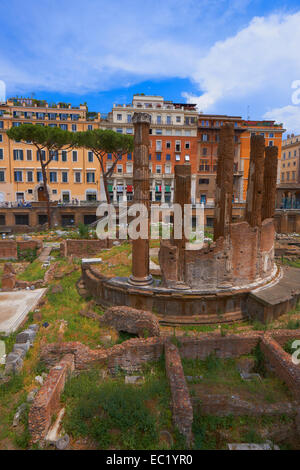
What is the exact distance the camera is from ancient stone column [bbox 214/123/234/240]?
37.2ft

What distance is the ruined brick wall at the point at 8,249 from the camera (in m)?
21.1

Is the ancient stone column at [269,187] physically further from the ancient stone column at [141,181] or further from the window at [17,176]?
the window at [17,176]

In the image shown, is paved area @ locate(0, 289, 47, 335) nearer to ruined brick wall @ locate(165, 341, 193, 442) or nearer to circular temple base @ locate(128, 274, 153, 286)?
circular temple base @ locate(128, 274, 153, 286)

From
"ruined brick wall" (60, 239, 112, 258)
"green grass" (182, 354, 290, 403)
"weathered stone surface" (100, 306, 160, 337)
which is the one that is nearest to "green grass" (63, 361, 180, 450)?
"green grass" (182, 354, 290, 403)

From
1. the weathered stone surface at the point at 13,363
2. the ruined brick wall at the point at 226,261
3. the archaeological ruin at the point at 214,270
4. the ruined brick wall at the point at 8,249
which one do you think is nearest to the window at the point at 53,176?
the ruined brick wall at the point at 8,249

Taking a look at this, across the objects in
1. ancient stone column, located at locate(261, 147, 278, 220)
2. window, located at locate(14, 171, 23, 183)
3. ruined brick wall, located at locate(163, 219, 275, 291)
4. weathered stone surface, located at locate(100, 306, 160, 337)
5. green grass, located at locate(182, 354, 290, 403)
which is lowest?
green grass, located at locate(182, 354, 290, 403)

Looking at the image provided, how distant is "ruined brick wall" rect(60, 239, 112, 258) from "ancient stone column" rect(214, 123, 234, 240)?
11.8 metres

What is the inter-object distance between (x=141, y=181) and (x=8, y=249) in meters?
14.4

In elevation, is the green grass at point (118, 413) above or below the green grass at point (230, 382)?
above

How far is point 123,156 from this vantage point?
40.4 metres

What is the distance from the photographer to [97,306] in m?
12.4

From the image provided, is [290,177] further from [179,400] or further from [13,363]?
[13,363]

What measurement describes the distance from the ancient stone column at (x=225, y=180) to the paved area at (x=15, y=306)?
792 cm

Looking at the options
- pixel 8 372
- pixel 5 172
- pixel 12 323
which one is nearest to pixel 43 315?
pixel 12 323
